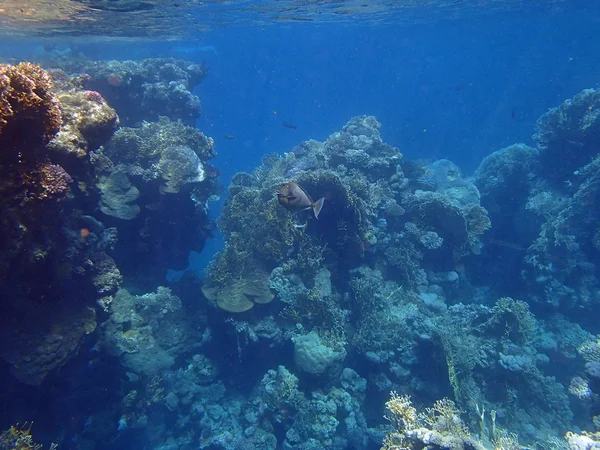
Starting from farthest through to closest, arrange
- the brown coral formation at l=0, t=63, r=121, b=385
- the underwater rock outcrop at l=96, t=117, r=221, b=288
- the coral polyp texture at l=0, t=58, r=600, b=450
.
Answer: the underwater rock outcrop at l=96, t=117, r=221, b=288
the coral polyp texture at l=0, t=58, r=600, b=450
the brown coral formation at l=0, t=63, r=121, b=385

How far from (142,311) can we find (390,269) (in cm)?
835

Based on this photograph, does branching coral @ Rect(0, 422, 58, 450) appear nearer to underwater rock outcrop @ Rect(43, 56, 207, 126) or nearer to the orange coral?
the orange coral

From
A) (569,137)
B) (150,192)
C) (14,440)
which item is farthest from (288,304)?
(569,137)

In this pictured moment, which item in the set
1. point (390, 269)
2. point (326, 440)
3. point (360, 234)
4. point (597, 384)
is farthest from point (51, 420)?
point (597, 384)

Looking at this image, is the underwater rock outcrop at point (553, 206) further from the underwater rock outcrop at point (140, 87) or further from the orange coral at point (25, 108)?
the underwater rock outcrop at point (140, 87)

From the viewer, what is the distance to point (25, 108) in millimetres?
4238

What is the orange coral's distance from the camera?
400 centimetres

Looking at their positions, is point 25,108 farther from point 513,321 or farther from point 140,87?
point 140,87

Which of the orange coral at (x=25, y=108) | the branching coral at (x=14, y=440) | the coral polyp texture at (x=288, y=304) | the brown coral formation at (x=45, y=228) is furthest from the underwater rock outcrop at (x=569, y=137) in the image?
the branching coral at (x=14, y=440)

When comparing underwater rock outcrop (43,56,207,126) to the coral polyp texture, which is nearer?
the coral polyp texture

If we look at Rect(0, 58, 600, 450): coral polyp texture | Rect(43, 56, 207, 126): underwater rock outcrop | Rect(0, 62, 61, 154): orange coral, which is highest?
Rect(0, 62, 61, 154): orange coral

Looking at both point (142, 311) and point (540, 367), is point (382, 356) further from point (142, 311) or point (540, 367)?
point (142, 311)

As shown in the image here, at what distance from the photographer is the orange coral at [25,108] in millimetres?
3996

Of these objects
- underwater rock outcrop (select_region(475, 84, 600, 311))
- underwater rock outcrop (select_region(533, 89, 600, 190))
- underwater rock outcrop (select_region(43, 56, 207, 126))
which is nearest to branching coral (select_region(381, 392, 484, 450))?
underwater rock outcrop (select_region(475, 84, 600, 311))
